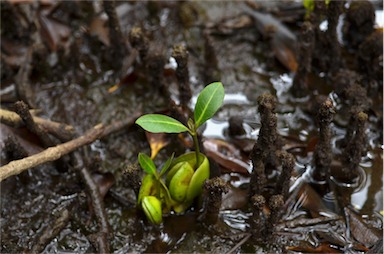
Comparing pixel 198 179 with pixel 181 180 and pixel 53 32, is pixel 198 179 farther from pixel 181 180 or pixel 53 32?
pixel 53 32

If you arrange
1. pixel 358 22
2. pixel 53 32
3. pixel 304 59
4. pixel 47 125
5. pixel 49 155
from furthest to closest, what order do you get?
1. pixel 53 32
2. pixel 358 22
3. pixel 304 59
4. pixel 47 125
5. pixel 49 155

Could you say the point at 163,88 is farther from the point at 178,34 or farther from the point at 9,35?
the point at 9,35

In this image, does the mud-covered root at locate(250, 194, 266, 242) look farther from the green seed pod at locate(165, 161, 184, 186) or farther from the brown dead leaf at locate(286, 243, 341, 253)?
the green seed pod at locate(165, 161, 184, 186)

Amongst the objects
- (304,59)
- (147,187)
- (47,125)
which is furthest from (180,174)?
(304,59)

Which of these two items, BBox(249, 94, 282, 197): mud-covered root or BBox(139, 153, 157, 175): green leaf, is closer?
BBox(249, 94, 282, 197): mud-covered root

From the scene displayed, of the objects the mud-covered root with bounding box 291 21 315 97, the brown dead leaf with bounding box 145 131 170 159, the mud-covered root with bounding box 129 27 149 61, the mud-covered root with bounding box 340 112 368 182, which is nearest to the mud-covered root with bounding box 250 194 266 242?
the mud-covered root with bounding box 340 112 368 182

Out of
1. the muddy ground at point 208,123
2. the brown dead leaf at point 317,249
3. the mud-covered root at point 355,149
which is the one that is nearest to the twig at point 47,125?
the muddy ground at point 208,123

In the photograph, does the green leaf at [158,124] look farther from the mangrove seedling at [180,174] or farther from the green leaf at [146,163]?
the green leaf at [146,163]

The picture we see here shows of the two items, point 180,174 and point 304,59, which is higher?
point 304,59

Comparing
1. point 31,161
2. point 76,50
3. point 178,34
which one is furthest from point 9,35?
point 31,161
